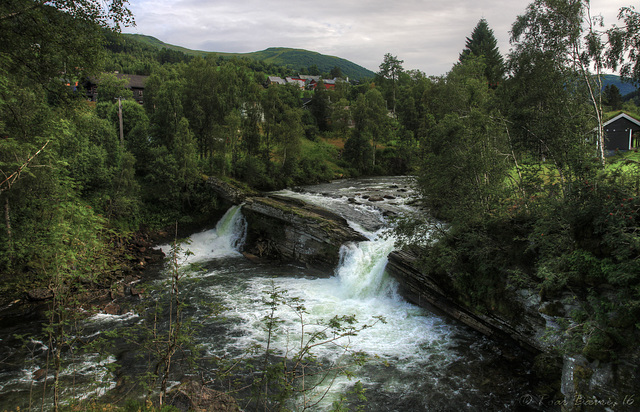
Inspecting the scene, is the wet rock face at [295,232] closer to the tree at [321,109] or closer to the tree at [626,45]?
the tree at [626,45]

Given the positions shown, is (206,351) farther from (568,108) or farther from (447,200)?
(568,108)

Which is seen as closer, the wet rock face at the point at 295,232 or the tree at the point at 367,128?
the wet rock face at the point at 295,232

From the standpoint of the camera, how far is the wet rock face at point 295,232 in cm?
2009

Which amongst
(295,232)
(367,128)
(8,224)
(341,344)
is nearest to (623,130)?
(295,232)

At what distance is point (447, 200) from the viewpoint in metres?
14.4

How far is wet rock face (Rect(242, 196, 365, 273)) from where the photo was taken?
65.9 ft

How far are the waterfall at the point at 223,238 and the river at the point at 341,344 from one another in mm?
2430

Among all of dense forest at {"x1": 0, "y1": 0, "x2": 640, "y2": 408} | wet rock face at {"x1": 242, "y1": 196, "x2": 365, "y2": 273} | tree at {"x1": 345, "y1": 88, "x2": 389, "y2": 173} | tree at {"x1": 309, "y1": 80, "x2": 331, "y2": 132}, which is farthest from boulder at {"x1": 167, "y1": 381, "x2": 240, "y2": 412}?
tree at {"x1": 309, "y1": 80, "x2": 331, "y2": 132}

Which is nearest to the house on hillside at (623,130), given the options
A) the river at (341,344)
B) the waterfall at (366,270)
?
the river at (341,344)

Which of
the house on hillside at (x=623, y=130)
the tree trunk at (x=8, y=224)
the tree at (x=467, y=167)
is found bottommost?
the tree trunk at (x=8, y=224)

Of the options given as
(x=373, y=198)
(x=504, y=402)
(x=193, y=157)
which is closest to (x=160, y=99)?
(x=193, y=157)

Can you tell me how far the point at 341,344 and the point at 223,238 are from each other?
49.4ft

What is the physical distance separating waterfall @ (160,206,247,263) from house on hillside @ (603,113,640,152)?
24.8 meters

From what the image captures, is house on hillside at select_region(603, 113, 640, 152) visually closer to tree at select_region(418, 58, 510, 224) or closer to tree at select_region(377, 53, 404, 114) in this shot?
tree at select_region(418, 58, 510, 224)
